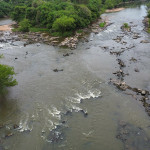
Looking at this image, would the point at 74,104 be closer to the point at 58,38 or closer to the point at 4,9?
the point at 58,38

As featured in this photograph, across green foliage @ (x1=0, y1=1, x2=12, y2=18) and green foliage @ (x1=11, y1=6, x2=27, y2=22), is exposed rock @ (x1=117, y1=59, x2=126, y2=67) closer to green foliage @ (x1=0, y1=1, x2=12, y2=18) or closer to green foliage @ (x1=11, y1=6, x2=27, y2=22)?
green foliage @ (x1=11, y1=6, x2=27, y2=22)

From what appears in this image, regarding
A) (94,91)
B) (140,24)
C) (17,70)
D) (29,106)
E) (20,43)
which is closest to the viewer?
(29,106)

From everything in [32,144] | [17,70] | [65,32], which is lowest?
[32,144]

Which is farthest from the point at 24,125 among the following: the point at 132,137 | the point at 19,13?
the point at 19,13

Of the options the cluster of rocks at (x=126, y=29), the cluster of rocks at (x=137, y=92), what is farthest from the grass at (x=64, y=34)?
the cluster of rocks at (x=137, y=92)

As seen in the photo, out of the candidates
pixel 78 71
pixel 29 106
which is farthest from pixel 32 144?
pixel 78 71

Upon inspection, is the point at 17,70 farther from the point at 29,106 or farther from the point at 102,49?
the point at 102,49

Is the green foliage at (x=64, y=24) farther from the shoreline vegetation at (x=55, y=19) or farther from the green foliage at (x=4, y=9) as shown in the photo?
the green foliage at (x=4, y=9)
